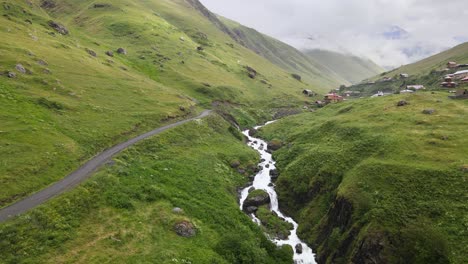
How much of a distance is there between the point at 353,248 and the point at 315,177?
19.7 metres

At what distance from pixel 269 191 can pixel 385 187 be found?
83.2 ft

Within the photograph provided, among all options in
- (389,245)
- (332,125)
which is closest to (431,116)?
(332,125)

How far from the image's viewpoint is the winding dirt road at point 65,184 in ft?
133

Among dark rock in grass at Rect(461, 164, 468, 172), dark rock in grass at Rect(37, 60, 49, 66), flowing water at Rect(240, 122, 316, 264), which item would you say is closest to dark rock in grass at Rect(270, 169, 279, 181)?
flowing water at Rect(240, 122, 316, 264)

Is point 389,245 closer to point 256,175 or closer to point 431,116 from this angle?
point 256,175

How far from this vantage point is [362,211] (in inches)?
1884

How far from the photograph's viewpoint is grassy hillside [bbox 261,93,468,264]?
4166 centimetres

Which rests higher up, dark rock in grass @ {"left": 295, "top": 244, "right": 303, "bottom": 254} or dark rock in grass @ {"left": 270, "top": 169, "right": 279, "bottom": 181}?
dark rock in grass @ {"left": 270, "top": 169, "right": 279, "bottom": 181}

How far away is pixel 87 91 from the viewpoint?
8706 centimetres

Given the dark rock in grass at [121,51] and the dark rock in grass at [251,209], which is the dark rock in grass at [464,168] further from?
the dark rock in grass at [121,51]

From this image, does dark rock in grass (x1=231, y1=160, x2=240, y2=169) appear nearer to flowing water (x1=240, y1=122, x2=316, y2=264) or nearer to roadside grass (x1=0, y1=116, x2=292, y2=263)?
flowing water (x1=240, y1=122, x2=316, y2=264)

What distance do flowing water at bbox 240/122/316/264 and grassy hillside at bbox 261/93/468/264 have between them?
154 centimetres

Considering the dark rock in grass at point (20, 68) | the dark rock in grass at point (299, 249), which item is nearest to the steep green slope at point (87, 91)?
the dark rock in grass at point (20, 68)

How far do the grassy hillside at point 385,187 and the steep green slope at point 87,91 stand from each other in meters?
40.3
